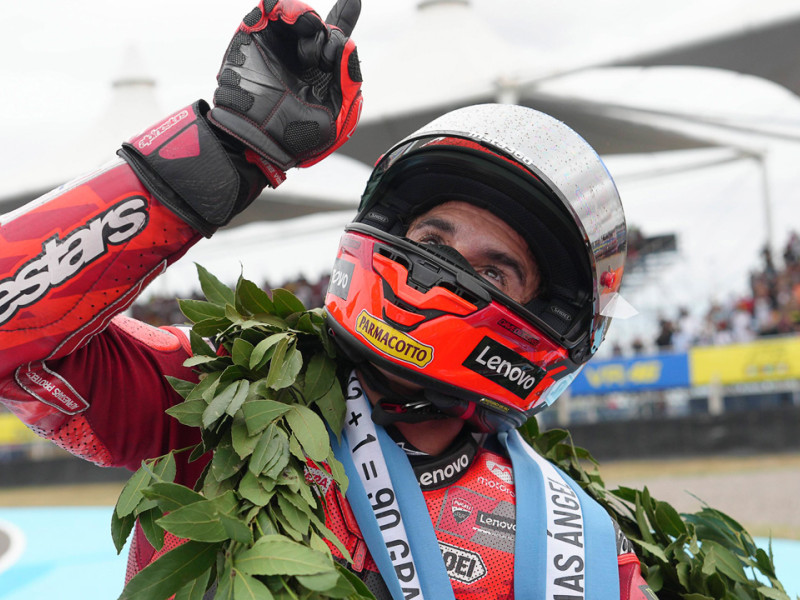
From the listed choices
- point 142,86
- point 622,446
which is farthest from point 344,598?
point 142,86

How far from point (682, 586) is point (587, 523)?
1.14ft

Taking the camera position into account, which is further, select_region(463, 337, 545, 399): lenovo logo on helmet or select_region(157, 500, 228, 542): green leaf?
select_region(463, 337, 545, 399): lenovo logo on helmet

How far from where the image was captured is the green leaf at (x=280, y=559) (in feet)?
3.94

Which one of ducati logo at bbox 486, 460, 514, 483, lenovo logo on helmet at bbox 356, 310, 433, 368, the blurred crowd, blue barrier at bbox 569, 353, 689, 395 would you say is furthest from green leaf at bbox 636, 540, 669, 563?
the blurred crowd

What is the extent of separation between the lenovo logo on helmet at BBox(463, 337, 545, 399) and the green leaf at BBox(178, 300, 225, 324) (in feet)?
1.76

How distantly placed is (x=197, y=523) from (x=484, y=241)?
34.3 inches

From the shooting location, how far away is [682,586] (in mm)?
1815

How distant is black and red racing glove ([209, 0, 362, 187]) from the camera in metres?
1.30

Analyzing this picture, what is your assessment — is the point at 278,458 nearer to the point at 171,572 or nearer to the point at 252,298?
the point at 171,572

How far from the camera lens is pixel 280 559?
3.99 ft

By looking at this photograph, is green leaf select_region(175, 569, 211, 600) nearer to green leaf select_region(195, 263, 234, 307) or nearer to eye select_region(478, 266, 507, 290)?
green leaf select_region(195, 263, 234, 307)

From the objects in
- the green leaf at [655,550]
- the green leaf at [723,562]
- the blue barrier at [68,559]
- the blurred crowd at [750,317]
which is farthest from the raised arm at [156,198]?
the blurred crowd at [750,317]

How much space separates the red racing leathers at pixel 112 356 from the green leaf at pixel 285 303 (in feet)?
0.70

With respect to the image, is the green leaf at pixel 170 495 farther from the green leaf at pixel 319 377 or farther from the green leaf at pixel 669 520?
the green leaf at pixel 669 520
